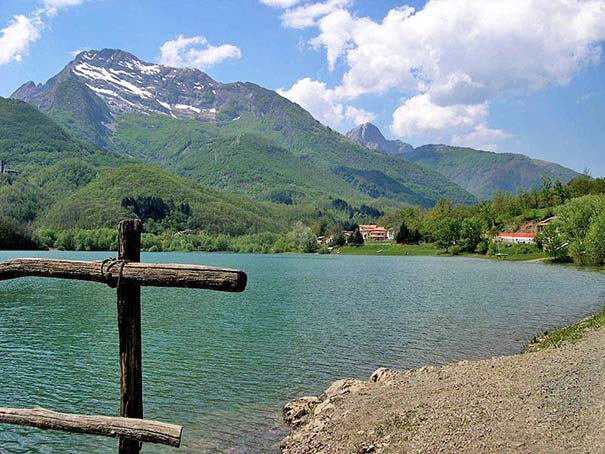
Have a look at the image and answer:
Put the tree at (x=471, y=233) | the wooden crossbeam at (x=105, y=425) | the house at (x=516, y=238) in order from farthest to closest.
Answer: the house at (x=516, y=238)
the tree at (x=471, y=233)
the wooden crossbeam at (x=105, y=425)

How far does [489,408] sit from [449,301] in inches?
1852

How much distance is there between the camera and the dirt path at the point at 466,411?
13.9 m

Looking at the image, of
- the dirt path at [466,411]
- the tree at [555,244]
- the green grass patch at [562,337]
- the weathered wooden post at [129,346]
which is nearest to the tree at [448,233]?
the tree at [555,244]

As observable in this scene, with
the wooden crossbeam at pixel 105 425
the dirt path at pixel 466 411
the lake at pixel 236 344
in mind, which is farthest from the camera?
the lake at pixel 236 344

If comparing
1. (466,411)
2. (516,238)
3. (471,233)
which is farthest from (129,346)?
(516,238)

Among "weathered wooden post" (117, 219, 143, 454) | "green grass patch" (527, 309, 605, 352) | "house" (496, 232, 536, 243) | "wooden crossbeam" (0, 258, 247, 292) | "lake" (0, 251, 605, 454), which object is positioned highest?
"house" (496, 232, 536, 243)

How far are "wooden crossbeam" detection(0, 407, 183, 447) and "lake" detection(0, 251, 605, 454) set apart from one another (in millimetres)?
10427

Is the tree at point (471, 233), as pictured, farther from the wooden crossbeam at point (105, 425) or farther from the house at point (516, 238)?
the wooden crossbeam at point (105, 425)

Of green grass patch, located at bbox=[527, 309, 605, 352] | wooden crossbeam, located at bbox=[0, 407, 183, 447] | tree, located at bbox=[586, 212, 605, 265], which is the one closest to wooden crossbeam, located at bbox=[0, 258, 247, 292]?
wooden crossbeam, located at bbox=[0, 407, 183, 447]

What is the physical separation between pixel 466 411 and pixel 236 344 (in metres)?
22.8

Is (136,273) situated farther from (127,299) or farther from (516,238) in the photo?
(516,238)

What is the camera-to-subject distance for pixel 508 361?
2400 centimetres

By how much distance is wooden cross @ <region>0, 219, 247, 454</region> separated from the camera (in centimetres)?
754

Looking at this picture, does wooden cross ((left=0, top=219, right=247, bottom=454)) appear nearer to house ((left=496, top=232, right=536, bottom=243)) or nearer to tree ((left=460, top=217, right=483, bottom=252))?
tree ((left=460, top=217, right=483, bottom=252))
